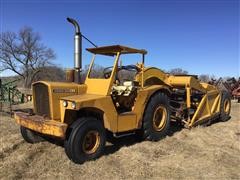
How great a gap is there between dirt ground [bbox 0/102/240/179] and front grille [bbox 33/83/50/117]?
30.8 inches

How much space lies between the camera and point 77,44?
7535mm

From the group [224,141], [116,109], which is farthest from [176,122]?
[116,109]

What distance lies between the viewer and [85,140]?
6.29 m

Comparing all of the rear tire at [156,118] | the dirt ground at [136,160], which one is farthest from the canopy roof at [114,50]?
the dirt ground at [136,160]

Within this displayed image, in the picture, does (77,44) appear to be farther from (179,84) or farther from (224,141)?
(224,141)

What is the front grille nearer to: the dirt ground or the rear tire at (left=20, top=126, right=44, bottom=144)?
the rear tire at (left=20, top=126, right=44, bottom=144)

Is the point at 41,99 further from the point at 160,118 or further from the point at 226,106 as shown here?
the point at 226,106

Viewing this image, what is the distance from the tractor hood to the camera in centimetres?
664

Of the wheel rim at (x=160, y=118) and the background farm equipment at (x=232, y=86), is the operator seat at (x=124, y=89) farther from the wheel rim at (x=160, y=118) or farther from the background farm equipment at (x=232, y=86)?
the background farm equipment at (x=232, y=86)

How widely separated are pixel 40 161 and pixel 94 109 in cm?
141

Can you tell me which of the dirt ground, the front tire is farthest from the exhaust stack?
the dirt ground

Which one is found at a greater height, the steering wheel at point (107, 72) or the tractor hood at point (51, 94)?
the steering wheel at point (107, 72)

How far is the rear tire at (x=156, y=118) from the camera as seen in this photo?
769 centimetres

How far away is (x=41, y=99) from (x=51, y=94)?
45 cm
